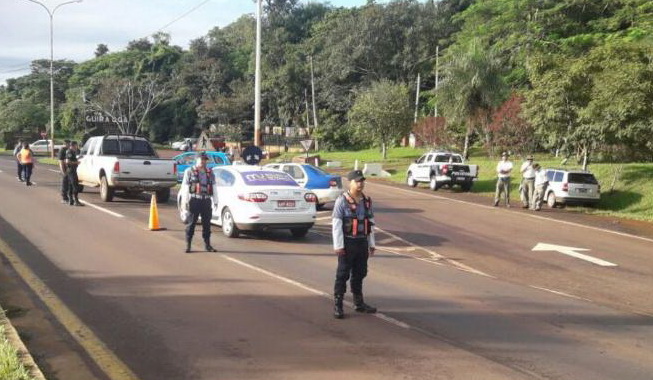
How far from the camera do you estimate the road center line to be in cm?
577

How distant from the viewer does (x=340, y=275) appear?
25.1 ft

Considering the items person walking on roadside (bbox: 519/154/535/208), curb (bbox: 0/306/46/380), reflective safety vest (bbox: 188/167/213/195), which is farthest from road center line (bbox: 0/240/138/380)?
person walking on roadside (bbox: 519/154/535/208)

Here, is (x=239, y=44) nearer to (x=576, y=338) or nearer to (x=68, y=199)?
(x=68, y=199)

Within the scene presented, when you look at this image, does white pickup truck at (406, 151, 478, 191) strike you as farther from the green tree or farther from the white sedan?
the green tree

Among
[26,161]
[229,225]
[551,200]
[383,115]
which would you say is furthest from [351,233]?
[383,115]

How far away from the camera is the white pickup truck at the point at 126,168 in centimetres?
1962

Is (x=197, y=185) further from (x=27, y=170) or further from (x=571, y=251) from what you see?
(x=27, y=170)

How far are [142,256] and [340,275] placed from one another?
4.96 m

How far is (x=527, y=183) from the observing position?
23.8 m

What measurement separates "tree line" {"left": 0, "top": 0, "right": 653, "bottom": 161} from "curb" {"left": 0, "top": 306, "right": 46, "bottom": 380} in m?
20.4

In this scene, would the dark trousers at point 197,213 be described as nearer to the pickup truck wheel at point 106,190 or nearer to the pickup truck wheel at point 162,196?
the pickup truck wheel at point 106,190

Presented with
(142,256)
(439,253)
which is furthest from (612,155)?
(142,256)

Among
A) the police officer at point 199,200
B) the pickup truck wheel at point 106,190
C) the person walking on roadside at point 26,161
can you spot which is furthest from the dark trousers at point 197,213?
the person walking on roadside at point 26,161

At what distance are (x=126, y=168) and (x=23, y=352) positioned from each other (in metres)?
14.4
